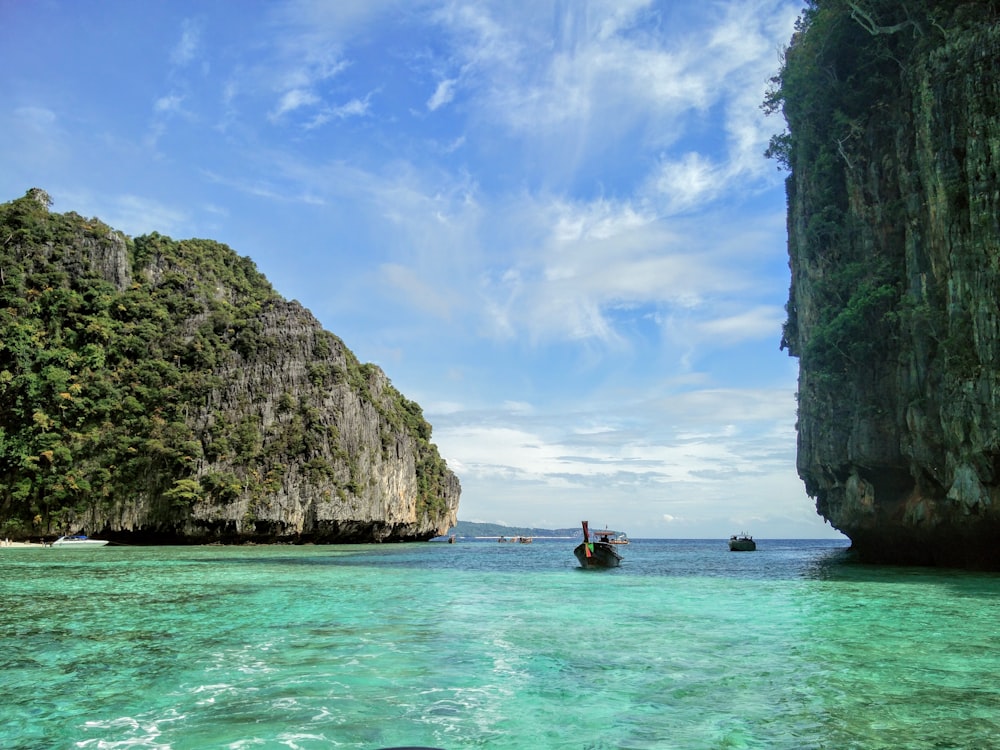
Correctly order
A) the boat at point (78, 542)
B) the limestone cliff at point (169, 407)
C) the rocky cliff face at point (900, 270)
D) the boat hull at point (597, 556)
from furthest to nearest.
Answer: the limestone cliff at point (169, 407)
the boat at point (78, 542)
the boat hull at point (597, 556)
the rocky cliff face at point (900, 270)

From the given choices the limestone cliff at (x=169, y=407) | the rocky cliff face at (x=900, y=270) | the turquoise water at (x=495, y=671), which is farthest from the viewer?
the limestone cliff at (x=169, y=407)

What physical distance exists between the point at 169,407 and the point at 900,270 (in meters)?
47.5

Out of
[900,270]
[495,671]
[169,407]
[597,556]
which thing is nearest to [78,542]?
[169,407]

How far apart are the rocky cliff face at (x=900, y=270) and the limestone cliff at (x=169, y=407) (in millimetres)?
36165

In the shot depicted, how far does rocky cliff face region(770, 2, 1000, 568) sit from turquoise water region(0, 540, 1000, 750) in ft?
27.6

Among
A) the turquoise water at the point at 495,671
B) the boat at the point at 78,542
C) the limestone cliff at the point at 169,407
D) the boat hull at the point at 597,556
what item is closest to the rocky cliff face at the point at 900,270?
the turquoise water at the point at 495,671

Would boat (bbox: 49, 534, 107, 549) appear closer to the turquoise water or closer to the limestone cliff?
the limestone cliff

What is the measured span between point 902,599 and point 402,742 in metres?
14.0

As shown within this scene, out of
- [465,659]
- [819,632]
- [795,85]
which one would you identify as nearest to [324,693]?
[465,659]

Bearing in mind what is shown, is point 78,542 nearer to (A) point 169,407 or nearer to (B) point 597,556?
(A) point 169,407

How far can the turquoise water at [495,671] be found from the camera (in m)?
5.77

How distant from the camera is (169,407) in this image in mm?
50125

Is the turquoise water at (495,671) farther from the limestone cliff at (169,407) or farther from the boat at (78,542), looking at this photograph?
the limestone cliff at (169,407)

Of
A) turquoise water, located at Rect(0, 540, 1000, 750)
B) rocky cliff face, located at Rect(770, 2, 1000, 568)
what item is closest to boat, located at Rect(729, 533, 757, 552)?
rocky cliff face, located at Rect(770, 2, 1000, 568)
